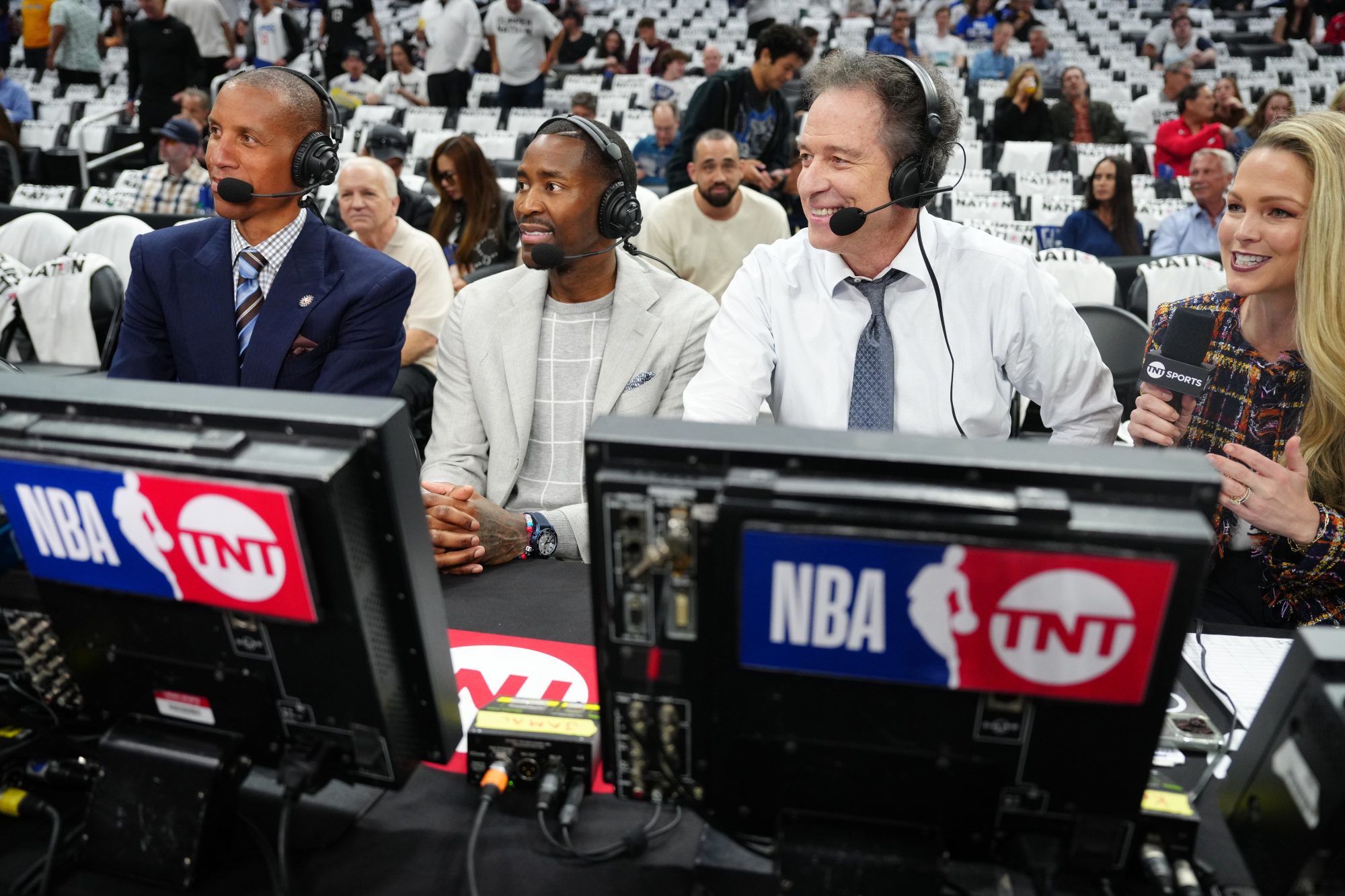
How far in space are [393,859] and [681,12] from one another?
13.2 m

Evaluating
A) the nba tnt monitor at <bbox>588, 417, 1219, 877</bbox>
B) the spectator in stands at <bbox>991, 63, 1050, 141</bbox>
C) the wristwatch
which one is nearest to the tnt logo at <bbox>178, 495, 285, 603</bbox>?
the nba tnt monitor at <bbox>588, 417, 1219, 877</bbox>

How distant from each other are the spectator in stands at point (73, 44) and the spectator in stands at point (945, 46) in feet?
→ 28.2

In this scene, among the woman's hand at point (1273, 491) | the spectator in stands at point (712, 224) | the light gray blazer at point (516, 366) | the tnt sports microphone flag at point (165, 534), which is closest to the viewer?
the tnt sports microphone flag at point (165, 534)

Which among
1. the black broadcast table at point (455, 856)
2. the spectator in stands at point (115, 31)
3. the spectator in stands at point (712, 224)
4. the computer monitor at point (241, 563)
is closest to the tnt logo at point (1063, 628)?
the black broadcast table at point (455, 856)

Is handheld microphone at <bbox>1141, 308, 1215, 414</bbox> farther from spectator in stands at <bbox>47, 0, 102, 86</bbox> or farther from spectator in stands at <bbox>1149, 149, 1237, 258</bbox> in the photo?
spectator in stands at <bbox>47, 0, 102, 86</bbox>

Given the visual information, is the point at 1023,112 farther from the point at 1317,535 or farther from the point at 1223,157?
the point at 1317,535

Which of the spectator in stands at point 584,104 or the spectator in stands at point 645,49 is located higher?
the spectator in stands at point 645,49

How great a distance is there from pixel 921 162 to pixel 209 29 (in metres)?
9.02

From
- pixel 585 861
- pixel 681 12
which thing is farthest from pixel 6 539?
pixel 681 12

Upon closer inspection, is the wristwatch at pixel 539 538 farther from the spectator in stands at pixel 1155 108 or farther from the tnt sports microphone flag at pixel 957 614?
the spectator in stands at pixel 1155 108

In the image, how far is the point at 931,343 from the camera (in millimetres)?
1825

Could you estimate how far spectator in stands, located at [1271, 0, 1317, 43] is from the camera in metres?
10.7

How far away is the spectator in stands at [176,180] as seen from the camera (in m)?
5.52

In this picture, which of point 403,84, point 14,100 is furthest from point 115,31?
point 403,84
